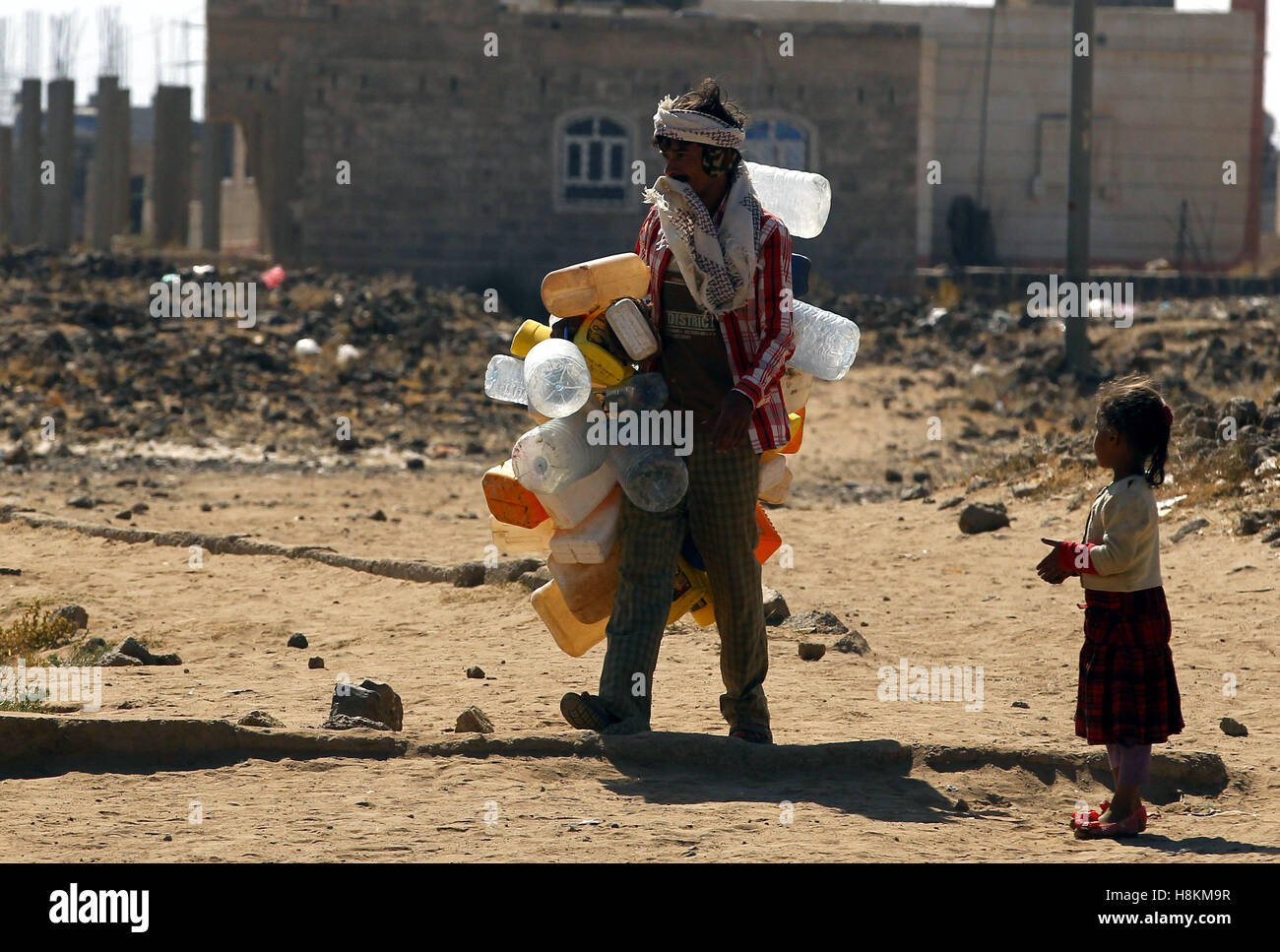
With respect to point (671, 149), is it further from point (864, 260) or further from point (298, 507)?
point (864, 260)

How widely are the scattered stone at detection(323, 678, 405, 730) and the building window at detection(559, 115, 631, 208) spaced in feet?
66.0

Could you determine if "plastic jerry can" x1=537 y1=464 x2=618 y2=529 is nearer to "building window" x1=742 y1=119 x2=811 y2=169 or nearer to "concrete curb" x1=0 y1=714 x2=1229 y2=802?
"concrete curb" x1=0 y1=714 x2=1229 y2=802

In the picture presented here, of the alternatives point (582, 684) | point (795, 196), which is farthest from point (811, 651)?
point (795, 196)

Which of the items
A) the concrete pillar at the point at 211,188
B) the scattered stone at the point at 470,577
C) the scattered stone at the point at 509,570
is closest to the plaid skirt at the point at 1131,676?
the scattered stone at the point at 509,570

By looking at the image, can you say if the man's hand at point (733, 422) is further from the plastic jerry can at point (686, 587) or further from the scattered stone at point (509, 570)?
the scattered stone at point (509, 570)

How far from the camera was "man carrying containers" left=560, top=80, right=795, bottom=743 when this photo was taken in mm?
4383

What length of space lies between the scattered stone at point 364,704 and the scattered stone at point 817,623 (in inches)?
85.3

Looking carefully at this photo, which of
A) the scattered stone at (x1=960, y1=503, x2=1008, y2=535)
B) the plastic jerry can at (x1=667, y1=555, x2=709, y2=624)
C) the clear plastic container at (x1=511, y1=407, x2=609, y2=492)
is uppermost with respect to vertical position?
the clear plastic container at (x1=511, y1=407, x2=609, y2=492)

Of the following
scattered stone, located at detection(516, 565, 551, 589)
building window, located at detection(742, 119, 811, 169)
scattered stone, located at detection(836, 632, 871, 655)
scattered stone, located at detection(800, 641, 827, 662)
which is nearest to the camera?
scattered stone, located at detection(800, 641, 827, 662)

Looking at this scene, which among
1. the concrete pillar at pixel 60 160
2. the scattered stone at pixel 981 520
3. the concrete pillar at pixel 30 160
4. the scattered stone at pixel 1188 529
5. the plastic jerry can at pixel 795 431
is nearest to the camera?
the plastic jerry can at pixel 795 431

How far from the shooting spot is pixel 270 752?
443 cm

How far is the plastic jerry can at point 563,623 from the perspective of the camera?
4.78 metres

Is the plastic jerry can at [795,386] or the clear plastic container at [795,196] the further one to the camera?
the clear plastic container at [795,196]

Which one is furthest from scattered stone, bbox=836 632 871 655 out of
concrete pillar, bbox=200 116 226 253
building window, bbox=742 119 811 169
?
concrete pillar, bbox=200 116 226 253
